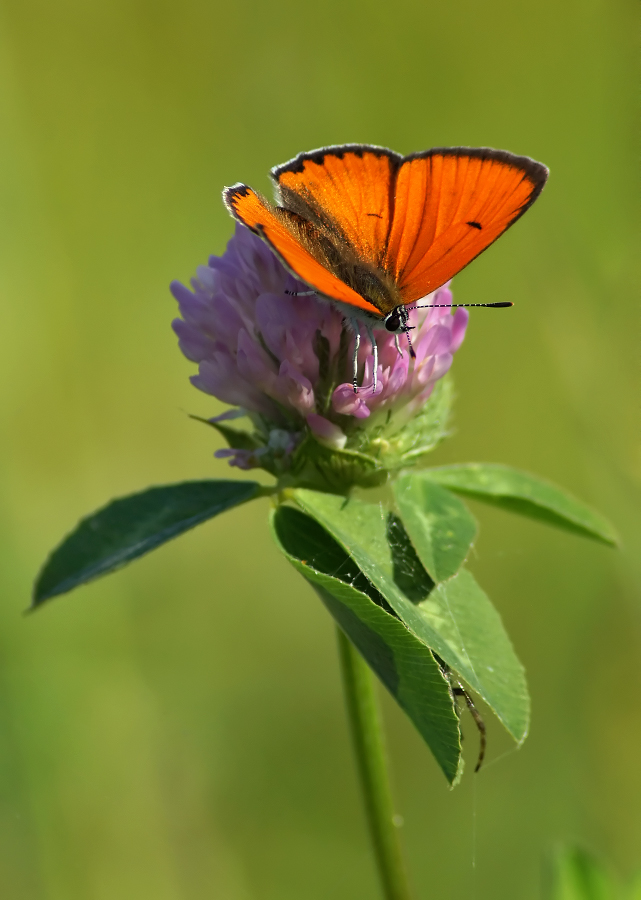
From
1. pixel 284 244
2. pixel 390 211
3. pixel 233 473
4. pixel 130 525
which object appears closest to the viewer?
pixel 284 244

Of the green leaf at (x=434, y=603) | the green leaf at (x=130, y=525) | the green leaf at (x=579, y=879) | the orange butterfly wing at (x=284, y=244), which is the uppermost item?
the orange butterfly wing at (x=284, y=244)

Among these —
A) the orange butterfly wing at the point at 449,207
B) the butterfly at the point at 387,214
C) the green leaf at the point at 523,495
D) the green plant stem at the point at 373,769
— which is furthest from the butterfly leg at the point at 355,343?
the green plant stem at the point at 373,769

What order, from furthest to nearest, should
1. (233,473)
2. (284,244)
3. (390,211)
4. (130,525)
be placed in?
(233,473) → (130,525) → (390,211) → (284,244)

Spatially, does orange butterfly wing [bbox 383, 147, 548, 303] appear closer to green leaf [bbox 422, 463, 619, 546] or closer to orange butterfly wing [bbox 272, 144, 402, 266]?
orange butterfly wing [bbox 272, 144, 402, 266]

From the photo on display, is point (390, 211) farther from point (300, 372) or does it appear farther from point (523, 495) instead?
point (523, 495)

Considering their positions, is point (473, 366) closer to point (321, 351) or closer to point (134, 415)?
point (134, 415)

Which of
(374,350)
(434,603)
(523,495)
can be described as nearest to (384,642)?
(434,603)

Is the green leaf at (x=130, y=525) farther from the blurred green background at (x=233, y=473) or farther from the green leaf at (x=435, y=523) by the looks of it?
the blurred green background at (x=233, y=473)
